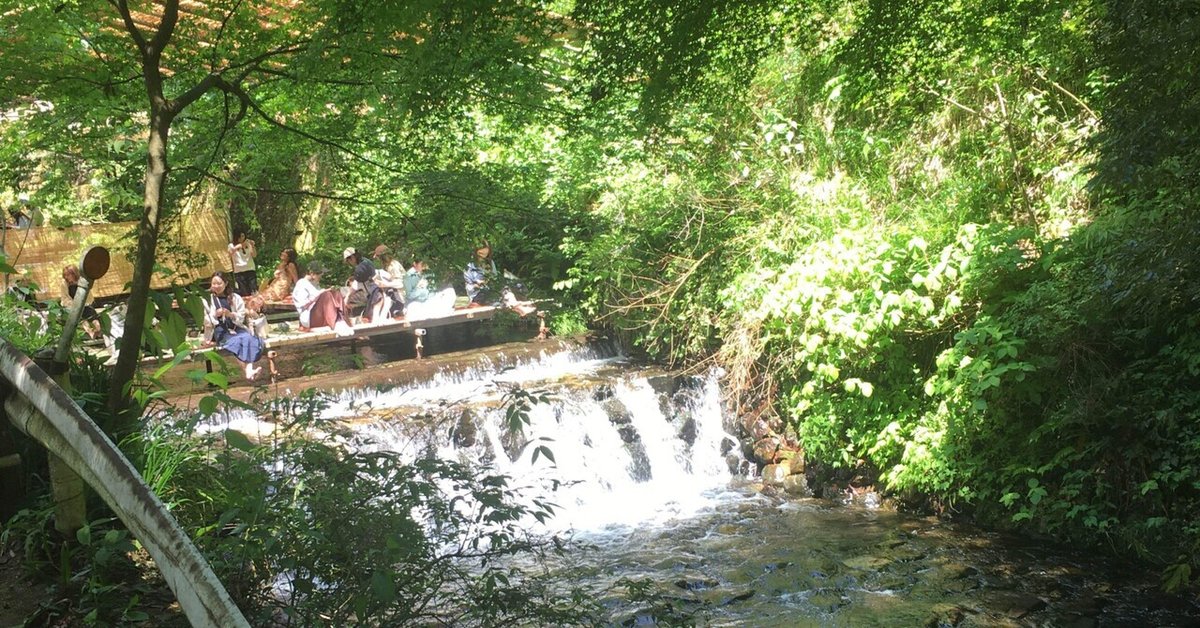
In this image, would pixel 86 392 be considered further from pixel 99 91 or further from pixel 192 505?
pixel 99 91

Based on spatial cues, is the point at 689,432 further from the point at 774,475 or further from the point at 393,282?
the point at 393,282

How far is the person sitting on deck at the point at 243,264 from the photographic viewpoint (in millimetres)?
12641

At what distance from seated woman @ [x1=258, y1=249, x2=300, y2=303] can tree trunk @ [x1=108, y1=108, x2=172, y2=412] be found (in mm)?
8670

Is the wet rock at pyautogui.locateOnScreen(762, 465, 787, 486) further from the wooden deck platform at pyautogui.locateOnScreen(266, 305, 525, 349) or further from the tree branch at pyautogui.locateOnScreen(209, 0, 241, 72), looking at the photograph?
the tree branch at pyautogui.locateOnScreen(209, 0, 241, 72)

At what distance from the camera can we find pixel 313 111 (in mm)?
5176

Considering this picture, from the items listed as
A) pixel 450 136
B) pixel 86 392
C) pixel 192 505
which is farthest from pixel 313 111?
pixel 192 505

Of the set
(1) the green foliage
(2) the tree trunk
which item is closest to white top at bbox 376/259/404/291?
(2) the tree trunk

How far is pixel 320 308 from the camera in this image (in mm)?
11242

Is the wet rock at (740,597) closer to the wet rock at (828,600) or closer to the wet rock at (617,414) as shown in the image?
the wet rock at (828,600)

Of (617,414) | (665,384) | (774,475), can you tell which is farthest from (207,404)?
(665,384)

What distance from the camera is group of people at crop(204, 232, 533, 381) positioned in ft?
33.1

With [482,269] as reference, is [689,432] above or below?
below

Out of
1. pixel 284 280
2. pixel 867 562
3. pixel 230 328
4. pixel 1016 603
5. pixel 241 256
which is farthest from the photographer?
pixel 284 280

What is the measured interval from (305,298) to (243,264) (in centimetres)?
212
